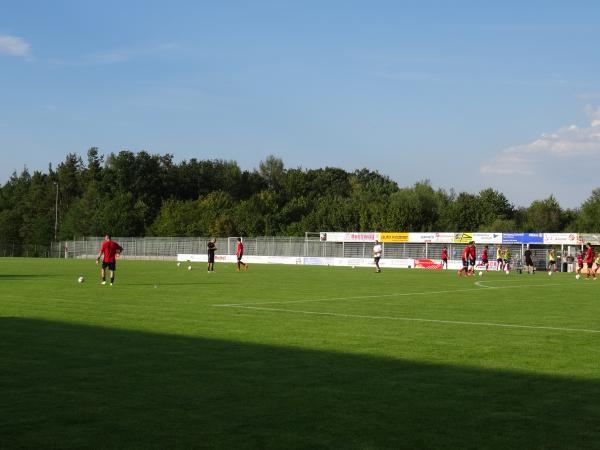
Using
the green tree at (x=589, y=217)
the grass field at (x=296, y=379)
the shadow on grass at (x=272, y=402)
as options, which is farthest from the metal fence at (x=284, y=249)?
the shadow on grass at (x=272, y=402)

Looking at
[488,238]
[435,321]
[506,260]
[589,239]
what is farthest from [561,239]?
[435,321]

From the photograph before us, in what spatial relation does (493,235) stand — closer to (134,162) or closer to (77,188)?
(134,162)

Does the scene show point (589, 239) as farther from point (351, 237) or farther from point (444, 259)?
point (351, 237)

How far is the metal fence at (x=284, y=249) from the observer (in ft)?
221

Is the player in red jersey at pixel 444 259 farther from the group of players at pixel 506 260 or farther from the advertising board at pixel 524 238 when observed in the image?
the advertising board at pixel 524 238

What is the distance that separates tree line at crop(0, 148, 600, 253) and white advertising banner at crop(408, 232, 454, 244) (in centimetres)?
2653

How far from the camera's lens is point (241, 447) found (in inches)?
248

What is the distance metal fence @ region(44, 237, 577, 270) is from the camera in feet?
221

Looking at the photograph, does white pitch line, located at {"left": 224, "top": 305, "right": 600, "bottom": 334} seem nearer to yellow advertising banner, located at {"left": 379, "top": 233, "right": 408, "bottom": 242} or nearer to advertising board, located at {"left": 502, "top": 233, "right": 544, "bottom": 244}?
advertising board, located at {"left": 502, "top": 233, "right": 544, "bottom": 244}

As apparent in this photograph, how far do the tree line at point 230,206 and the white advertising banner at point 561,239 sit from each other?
29305 mm

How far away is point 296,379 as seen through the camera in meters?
9.37

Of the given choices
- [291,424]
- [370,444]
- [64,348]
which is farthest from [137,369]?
[370,444]

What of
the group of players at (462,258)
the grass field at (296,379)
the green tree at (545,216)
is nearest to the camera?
the grass field at (296,379)

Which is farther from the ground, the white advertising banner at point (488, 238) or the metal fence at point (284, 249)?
the white advertising banner at point (488, 238)
